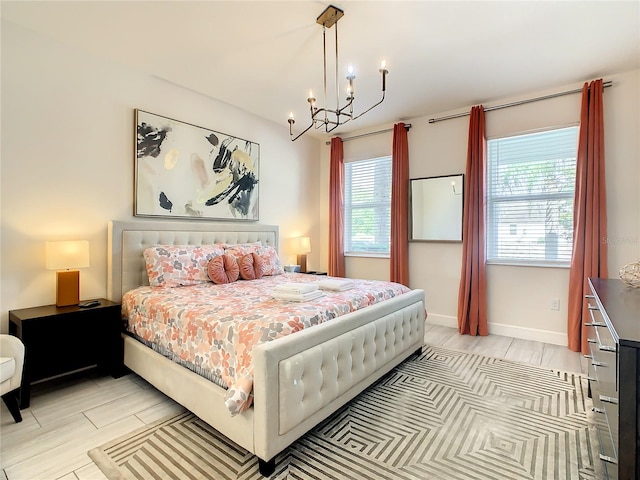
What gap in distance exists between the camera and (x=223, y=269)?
3.21 meters

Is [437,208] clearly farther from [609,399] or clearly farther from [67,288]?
→ [67,288]

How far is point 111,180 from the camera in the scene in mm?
3045

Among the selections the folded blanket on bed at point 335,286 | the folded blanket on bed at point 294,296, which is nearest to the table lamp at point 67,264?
the folded blanket on bed at point 294,296

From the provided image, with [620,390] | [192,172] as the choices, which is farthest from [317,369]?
[192,172]

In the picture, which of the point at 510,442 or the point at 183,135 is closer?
the point at 510,442

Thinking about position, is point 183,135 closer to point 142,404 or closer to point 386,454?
point 142,404

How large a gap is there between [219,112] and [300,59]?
1425 millimetres

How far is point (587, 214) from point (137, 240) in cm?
440

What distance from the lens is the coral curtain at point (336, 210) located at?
5.08 metres

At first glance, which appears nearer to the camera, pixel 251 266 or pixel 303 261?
pixel 251 266

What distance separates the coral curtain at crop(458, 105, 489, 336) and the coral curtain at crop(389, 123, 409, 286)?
79 centimetres

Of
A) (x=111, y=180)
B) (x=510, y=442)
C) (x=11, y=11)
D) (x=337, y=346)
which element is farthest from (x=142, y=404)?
(x=11, y=11)

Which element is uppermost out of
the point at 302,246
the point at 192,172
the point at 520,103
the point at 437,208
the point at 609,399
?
the point at 520,103

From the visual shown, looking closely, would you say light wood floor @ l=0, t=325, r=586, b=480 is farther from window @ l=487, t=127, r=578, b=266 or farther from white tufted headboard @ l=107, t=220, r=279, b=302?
window @ l=487, t=127, r=578, b=266
